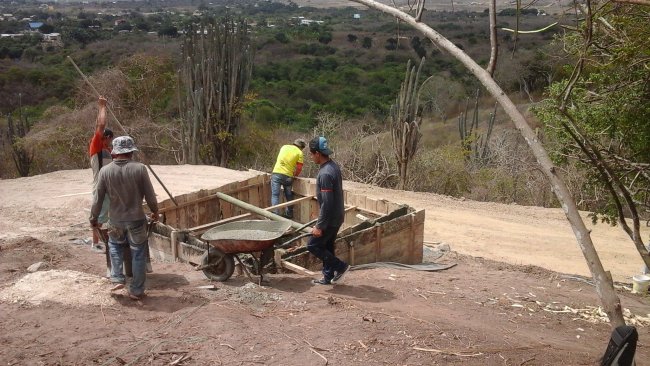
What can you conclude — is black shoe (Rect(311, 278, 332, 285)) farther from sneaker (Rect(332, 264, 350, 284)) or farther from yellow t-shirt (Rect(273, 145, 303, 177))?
yellow t-shirt (Rect(273, 145, 303, 177))

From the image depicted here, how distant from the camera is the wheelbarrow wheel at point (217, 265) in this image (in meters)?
7.33

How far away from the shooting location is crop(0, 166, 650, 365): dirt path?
17.8 ft

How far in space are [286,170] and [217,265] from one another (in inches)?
148

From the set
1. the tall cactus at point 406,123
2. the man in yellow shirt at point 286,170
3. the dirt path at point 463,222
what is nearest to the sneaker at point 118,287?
the dirt path at point 463,222

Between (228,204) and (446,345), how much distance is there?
5.98 meters

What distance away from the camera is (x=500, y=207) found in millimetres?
15328

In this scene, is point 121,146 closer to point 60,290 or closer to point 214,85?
point 60,290

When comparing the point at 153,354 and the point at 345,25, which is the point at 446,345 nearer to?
the point at 153,354

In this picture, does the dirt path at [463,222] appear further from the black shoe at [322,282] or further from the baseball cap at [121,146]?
the black shoe at [322,282]

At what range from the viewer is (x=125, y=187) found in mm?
6492

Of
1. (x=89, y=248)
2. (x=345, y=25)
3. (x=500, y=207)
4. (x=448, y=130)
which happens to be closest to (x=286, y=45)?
(x=345, y=25)

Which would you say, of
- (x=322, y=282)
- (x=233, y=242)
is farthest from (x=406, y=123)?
(x=233, y=242)

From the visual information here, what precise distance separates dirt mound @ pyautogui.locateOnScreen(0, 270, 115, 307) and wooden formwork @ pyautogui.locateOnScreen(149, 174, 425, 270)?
145 cm

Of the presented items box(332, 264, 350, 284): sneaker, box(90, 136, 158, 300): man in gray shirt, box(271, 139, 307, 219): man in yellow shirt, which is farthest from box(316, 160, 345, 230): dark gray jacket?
box(271, 139, 307, 219): man in yellow shirt
